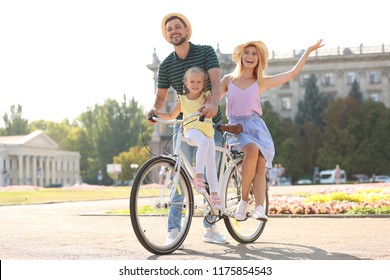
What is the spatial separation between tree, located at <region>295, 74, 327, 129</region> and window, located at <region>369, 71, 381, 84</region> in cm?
516

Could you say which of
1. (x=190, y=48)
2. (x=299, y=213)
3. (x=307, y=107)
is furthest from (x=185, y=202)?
(x=307, y=107)

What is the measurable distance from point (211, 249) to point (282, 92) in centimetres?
7496

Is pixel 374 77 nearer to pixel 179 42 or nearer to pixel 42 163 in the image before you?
pixel 42 163

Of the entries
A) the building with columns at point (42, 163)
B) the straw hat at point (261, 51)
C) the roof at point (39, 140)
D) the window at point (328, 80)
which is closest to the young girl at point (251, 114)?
the straw hat at point (261, 51)

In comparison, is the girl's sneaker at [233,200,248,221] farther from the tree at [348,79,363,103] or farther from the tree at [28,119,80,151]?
the tree at [28,119,80,151]

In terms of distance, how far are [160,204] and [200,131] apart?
65cm

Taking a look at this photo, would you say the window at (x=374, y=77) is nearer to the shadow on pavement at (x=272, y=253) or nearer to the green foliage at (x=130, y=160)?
the green foliage at (x=130, y=160)

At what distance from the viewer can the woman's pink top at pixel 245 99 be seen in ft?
21.7

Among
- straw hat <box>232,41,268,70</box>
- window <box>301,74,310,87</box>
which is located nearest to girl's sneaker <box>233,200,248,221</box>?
straw hat <box>232,41,268,70</box>

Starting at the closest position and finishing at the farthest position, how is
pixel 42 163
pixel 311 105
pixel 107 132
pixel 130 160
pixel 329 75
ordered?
pixel 311 105
pixel 130 160
pixel 329 75
pixel 107 132
pixel 42 163

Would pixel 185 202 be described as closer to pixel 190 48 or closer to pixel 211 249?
pixel 211 249

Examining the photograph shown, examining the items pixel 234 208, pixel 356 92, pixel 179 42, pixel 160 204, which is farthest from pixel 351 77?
pixel 160 204

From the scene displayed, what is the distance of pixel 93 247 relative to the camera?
6.37m

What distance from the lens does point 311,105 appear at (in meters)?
71.2
